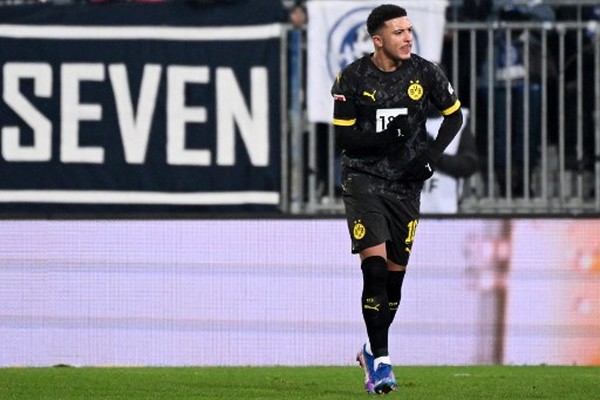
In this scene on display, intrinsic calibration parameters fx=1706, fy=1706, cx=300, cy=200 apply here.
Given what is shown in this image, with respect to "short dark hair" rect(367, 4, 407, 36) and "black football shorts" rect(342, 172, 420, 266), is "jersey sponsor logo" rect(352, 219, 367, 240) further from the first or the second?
"short dark hair" rect(367, 4, 407, 36)

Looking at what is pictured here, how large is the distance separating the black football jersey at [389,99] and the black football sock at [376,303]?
0.48 m

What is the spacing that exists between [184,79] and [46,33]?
120cm

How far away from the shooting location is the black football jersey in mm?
8750

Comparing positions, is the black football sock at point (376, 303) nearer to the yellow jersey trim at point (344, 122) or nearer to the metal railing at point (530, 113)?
the yellow jersey trim at point (344, 122)

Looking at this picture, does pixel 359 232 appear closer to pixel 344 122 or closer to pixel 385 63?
pixel 344 122

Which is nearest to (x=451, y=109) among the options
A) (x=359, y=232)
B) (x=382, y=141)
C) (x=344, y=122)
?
(x=382, y=141)

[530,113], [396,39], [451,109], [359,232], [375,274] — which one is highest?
→ [396,39]

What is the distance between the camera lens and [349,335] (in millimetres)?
11883

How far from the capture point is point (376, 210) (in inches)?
346

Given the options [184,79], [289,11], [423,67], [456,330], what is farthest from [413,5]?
[423,67]

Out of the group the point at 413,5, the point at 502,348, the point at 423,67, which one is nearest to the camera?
the point at 423,67

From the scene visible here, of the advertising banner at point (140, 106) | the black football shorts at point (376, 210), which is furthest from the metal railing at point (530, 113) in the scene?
the black football shorts at point (376, 210)

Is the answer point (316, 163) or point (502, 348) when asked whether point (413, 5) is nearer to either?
point (316, 163)

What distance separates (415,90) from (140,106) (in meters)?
5.31
